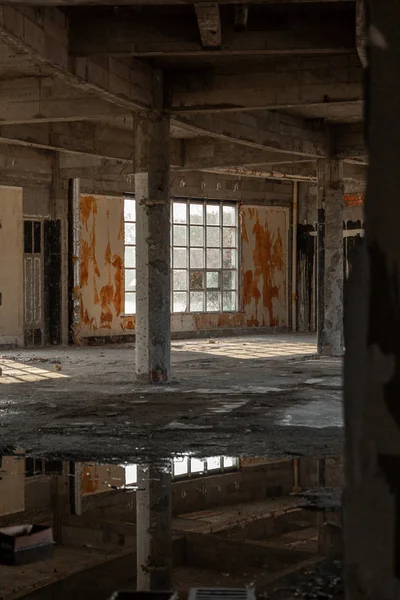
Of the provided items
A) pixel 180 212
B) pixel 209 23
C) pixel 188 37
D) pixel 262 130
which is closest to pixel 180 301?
pixel 180 212

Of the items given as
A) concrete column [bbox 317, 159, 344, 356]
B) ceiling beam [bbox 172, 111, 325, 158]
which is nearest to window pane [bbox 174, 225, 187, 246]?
concrete column [bbox 317, 159, 344, 356]

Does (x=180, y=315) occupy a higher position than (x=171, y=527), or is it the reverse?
(x=180, y=315)

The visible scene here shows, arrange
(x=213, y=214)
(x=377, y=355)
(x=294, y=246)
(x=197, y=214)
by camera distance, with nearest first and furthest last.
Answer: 1. (x=377, y=355)
2. (x=197, y=214)
3. (x=213, y=214)
4. (x=294, y=246)

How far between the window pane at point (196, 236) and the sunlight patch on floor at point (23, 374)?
8.61 m

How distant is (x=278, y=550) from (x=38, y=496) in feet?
6.87

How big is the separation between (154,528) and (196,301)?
710 inches

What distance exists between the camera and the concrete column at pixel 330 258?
1717cm

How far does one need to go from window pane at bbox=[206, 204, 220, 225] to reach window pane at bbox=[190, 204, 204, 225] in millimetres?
243

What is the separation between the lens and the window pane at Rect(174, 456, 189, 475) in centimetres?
683

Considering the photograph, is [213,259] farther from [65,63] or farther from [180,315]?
[65,63]

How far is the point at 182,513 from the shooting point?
5766 mm

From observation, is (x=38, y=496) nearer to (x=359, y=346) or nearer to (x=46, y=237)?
(x=359, y=346)

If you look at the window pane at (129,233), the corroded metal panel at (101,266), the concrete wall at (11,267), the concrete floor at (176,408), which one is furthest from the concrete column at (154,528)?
the window pane at (129,233)

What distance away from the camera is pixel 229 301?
79.5 feet
